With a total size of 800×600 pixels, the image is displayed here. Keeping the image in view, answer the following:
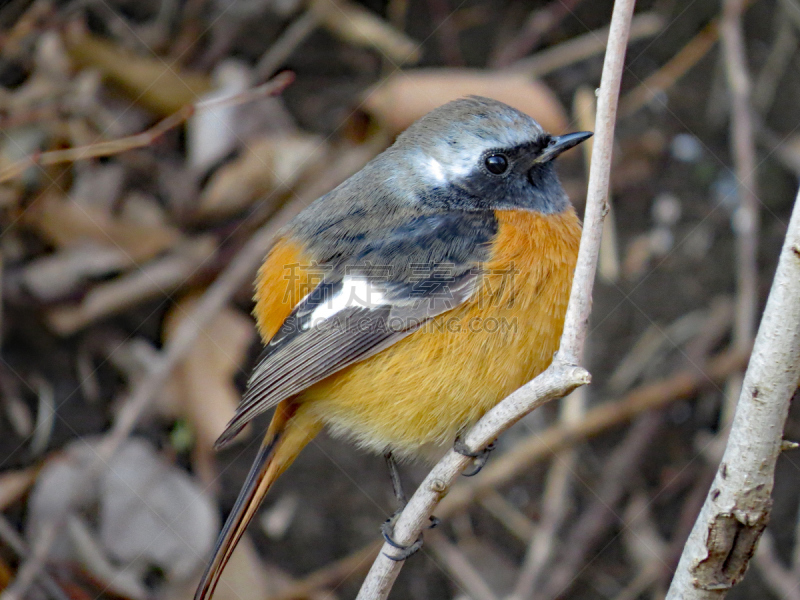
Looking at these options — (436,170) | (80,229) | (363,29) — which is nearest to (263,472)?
(436,170)

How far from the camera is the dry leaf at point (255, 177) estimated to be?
450cm

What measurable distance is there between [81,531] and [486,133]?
9.07 ft

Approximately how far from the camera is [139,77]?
4668mm

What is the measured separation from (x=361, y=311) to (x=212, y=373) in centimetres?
178

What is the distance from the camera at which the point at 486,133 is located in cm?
278

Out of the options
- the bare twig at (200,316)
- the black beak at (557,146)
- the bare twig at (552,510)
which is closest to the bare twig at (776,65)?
the bare twig at (552,510)

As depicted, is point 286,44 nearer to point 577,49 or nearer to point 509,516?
point 577,49

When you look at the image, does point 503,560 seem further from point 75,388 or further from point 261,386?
point 75,388

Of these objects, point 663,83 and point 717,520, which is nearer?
point 717,520

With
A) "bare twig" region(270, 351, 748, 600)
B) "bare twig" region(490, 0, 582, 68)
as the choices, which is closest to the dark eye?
"bare twig" region(270, 351, 748, 600)

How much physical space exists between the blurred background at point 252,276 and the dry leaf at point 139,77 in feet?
0.06

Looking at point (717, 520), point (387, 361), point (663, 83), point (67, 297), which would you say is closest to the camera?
point (717, 520)

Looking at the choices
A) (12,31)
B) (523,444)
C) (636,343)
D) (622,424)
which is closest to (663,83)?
(636,343)

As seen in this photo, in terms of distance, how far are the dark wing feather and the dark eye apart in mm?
263
